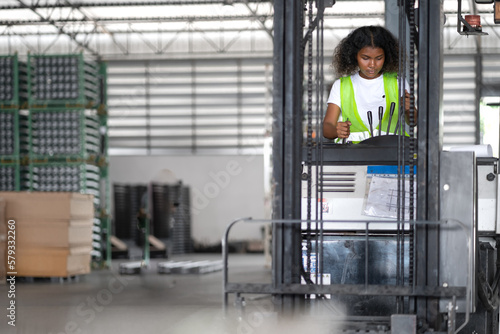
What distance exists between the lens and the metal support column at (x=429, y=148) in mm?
4320

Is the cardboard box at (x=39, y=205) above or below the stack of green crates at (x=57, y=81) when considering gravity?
below

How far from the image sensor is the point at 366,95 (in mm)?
5008

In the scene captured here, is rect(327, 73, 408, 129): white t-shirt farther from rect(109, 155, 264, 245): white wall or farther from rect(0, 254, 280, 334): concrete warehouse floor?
rect(109, 155, 264, 245): white wall

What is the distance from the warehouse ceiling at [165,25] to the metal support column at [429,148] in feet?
58.2

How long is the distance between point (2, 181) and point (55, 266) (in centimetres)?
371

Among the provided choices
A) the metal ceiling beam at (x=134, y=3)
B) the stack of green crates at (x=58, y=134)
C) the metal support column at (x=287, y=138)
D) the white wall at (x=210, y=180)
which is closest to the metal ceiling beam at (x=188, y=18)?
the metal ceiling beam at (x=134, y=3)

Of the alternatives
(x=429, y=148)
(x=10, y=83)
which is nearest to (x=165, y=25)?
(x=10, y=83)

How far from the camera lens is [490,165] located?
17.7 ft

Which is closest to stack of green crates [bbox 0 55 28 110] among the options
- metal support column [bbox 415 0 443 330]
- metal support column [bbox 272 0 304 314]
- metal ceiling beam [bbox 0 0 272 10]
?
metal ceiling beam [bbox 0 0 272 10]

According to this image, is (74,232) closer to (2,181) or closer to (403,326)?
(2,181)

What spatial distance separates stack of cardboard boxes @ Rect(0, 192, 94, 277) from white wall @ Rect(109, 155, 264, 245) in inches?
462

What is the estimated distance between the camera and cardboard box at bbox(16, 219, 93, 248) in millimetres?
13062

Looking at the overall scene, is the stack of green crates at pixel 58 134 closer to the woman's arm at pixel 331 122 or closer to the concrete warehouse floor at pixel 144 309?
the concrete warehouse floor at pixel 144 309

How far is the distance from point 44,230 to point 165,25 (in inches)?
524
